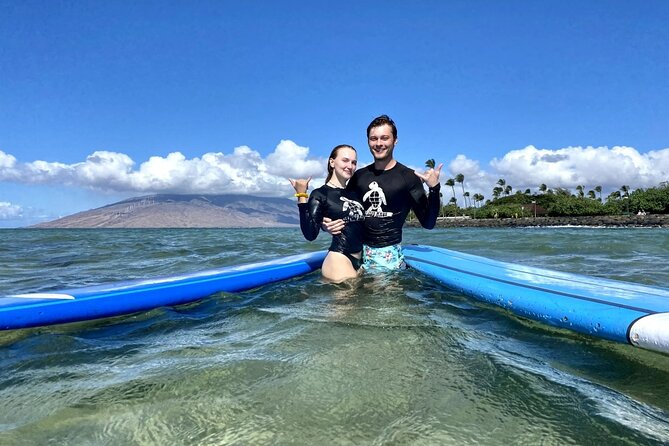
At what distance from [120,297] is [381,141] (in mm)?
2571

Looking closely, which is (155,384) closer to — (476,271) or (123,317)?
(123,317)

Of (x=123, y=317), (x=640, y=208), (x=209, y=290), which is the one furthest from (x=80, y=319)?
(x=640, y=208)

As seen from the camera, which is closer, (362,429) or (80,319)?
(362,429)

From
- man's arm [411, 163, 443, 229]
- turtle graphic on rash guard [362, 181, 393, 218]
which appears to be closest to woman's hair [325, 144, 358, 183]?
turtle graphic on rash guard [362, 181, 393, 218]

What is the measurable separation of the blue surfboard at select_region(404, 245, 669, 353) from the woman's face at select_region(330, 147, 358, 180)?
1384mm

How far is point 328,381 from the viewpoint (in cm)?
172

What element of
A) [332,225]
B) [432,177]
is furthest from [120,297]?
[432,177]

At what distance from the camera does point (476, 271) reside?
391 centimetres

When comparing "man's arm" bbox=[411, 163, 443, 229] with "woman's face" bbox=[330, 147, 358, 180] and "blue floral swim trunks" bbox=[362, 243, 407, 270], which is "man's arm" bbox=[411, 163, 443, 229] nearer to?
"blue floral swim trunks" bbox=[362, 243, 407, 270]

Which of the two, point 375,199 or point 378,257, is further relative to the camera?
point 378,257

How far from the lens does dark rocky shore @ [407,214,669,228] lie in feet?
169

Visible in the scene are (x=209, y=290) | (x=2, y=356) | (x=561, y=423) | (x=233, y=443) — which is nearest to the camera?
(x=233, y=443)

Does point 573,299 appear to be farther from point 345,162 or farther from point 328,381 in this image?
point 345,162

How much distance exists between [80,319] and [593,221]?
224ft
